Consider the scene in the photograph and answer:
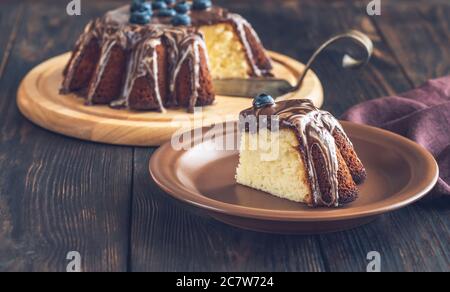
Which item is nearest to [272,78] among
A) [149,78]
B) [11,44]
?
[149,78]

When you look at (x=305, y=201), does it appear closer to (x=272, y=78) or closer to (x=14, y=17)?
(x=272, y=78)

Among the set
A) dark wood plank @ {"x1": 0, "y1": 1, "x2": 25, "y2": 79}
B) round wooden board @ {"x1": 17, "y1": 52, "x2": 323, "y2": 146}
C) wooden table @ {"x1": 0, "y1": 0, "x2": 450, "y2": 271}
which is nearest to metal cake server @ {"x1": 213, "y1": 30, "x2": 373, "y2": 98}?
round wooden board @ {"x1": 17, "y1": 52, "x2": 323, "y2": 146}

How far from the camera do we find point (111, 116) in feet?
9.92

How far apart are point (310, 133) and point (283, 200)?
0.20 metres

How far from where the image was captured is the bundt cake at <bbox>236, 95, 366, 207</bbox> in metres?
2.34

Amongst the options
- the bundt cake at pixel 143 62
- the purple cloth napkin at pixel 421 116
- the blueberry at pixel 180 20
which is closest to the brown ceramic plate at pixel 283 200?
the purple cloth napkin at pixel 421 116

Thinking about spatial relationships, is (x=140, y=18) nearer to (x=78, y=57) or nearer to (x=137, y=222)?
(x=78, y=57)

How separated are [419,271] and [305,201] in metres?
0.39

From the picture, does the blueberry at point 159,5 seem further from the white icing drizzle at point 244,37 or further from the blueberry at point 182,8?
the white icing drizzle at point 244,37

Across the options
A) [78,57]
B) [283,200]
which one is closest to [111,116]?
[78,57]

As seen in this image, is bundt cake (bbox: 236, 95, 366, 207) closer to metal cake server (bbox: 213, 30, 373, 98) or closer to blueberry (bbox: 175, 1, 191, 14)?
metal cake server (bbox: 213, 30, 373, 98)

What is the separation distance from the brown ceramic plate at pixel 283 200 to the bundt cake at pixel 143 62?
456mm

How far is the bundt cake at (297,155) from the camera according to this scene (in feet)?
7.66

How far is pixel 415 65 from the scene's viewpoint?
376 centimetres
